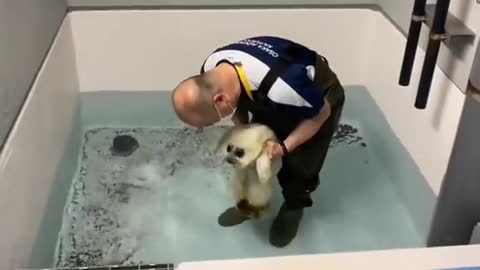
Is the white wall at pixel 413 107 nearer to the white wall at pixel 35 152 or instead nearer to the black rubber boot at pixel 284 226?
the black rubber boot at pixel 284 226

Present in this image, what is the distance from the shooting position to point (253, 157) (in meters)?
1.25

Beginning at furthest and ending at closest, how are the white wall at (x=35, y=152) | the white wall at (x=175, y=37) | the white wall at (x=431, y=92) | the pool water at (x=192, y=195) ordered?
the white wall at (x=175, y=37)
the pool water at (x=192, y=195)
the white wall at (x=431, y=92)
the white wall at (x=35, y=152)

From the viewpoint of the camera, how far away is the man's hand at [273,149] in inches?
49.0

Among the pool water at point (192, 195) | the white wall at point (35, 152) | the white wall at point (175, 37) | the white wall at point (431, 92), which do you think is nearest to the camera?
the white wall at point (35, 152)

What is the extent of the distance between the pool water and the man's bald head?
0.41 meters

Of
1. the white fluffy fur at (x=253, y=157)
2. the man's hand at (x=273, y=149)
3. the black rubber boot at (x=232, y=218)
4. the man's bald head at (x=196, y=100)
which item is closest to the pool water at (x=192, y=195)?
the black rubber boot at (x=232, y=218)

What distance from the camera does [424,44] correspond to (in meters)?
1.44

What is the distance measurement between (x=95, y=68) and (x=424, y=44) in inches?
39.1

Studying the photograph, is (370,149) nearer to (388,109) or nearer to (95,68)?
(388,109)

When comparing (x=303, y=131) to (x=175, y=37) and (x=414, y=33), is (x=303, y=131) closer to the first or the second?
(x=414, y=33)

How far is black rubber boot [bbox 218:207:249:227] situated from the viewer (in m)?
1.52

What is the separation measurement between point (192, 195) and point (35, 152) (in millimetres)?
438

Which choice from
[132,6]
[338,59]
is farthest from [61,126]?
[338,59]

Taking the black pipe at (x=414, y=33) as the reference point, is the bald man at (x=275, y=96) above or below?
below
